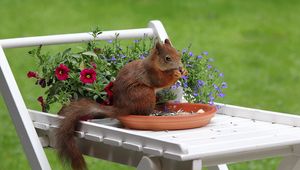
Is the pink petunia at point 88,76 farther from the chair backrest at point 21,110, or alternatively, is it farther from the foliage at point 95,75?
the chair backrest at point 21,110

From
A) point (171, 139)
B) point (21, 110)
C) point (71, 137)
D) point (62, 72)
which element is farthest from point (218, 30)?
point (171, 139)

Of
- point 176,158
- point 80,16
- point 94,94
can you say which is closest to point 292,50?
point 80,16

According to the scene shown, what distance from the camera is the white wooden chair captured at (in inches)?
95.4

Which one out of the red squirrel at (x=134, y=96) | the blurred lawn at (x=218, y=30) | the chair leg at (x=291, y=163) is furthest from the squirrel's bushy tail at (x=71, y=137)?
the blurred lawn at (x=218, y=30)

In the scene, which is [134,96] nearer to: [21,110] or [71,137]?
[71,137]

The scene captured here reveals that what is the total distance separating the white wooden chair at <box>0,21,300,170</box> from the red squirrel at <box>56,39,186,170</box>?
4 cm

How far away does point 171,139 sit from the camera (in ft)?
8.31

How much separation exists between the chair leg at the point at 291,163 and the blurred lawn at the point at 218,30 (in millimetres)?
2881

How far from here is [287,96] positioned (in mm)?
6547

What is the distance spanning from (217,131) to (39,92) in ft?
12.7

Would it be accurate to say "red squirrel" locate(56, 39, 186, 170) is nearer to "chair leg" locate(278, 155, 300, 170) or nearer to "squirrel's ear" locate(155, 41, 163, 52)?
"squirrel's ear" locate(155, 41, 163, 52)

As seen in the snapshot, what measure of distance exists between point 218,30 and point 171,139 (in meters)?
6.20

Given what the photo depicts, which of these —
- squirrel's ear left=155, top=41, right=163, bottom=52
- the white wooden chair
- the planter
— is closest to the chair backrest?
the white wooden chair

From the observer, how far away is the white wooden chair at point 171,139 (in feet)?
7.95
